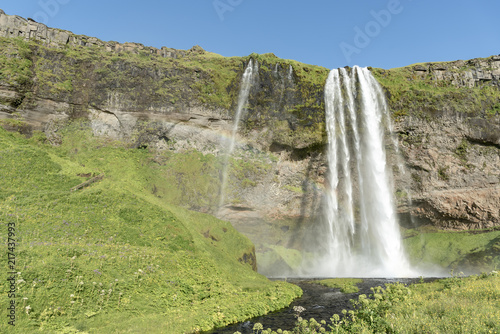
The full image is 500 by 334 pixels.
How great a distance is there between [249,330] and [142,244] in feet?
29.5

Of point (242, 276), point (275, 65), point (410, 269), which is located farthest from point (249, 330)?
point (275, 65)

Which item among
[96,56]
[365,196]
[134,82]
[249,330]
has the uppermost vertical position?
[96,56]

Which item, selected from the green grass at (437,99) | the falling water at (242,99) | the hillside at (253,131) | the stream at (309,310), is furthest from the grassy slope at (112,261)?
the green grass at (437,99)

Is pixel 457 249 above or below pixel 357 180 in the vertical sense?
below

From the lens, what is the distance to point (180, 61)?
47406 millimetres

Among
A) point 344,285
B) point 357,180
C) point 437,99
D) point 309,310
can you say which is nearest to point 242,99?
point 357,180

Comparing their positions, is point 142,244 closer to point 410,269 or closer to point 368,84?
point 410,269

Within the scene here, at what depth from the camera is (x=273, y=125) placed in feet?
141

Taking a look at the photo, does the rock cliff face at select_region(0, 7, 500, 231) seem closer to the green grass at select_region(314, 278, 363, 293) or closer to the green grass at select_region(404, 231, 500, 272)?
the green grass at select_region(404, 231, 500, 272)

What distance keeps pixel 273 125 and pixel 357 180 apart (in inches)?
574

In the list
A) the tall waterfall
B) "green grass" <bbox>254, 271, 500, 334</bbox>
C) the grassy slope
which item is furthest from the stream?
the tall waterfall

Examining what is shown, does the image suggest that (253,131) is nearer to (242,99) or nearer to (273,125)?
(273,125)

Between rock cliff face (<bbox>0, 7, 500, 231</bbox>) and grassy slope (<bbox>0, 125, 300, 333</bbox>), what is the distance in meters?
14.2

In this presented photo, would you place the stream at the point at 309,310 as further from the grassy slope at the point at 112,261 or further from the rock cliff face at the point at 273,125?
the rock cliff face at the point at 273,125
